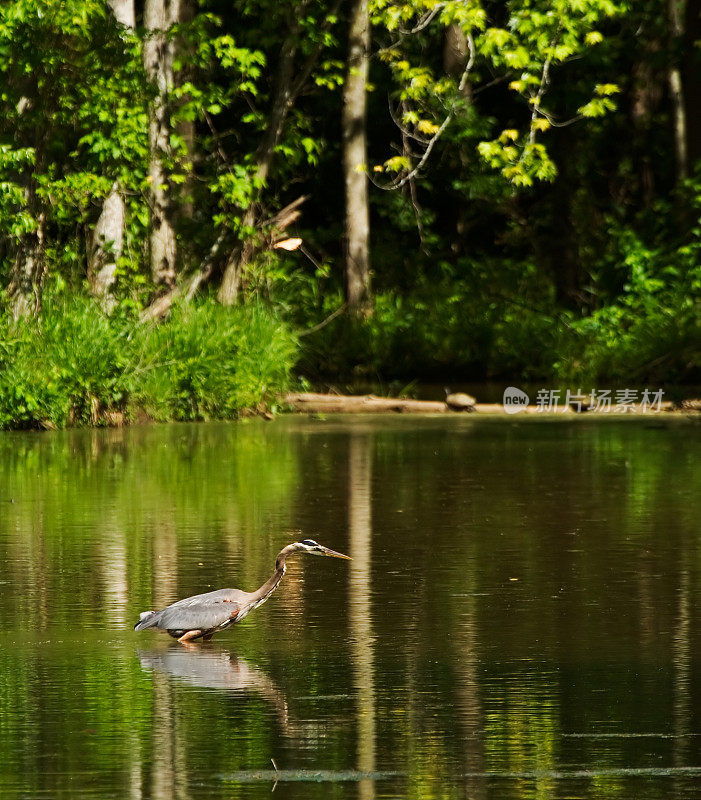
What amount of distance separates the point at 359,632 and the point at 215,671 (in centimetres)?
118

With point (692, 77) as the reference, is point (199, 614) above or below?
below

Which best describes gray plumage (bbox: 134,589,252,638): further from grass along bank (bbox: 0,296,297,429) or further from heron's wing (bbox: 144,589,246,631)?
grass along bank (bbox: 0,296,297,429)

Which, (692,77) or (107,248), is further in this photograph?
(692,77)

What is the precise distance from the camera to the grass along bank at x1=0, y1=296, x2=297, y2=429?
21094 millimetres

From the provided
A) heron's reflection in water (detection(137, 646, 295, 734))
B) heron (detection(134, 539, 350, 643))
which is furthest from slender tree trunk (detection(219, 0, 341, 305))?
heron's reflection in water (detection(137, 646, 295, 734))

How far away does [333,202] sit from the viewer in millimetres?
39844

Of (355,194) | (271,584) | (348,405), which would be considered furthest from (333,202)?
(271,584)

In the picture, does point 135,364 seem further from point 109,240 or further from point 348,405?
point 348,405

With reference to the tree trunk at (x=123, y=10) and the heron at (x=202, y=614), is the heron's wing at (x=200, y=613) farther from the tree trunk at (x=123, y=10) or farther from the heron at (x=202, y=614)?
the tree trunk at (x=123, y=10)

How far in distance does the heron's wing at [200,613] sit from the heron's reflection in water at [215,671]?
0.43 feet

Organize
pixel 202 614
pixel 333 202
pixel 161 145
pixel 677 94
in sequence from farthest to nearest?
pixel 333 202 → pixel 677 94 → pixel 161 145 → pixel 202 614

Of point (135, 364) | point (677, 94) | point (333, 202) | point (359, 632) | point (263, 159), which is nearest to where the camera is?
point (359, 632)

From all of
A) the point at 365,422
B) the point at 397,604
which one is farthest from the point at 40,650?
the point at 365,422

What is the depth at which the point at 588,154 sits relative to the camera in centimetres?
3819
